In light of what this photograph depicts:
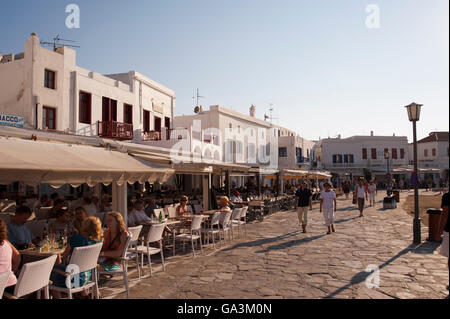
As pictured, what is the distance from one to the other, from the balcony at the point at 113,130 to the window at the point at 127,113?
112cm

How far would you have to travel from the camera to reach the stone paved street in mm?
5355

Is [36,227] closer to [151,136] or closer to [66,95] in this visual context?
[66,95]

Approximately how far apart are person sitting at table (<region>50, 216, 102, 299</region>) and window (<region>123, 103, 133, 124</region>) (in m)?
15.4

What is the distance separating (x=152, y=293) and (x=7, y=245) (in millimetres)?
2221

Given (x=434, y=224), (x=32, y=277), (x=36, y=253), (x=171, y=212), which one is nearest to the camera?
(x=32, y=277)

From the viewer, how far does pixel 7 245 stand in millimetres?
3965

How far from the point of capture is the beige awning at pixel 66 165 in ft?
14.8

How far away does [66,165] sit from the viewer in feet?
17.0

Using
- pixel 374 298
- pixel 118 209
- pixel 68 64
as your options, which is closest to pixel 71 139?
pixel 118 209

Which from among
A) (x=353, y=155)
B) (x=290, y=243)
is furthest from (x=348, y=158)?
(x=290, y=243)

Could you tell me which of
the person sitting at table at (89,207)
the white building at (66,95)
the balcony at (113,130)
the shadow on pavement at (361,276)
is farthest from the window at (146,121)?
the shadow on pavement at (361,276)

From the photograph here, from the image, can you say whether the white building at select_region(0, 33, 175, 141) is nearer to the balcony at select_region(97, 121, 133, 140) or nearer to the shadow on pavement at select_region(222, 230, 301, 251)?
the balcony at select_region(97, 121, 133, 140)

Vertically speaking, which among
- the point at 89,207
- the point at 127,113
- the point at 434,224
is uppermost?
the point at 127,113

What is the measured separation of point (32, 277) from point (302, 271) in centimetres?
448
